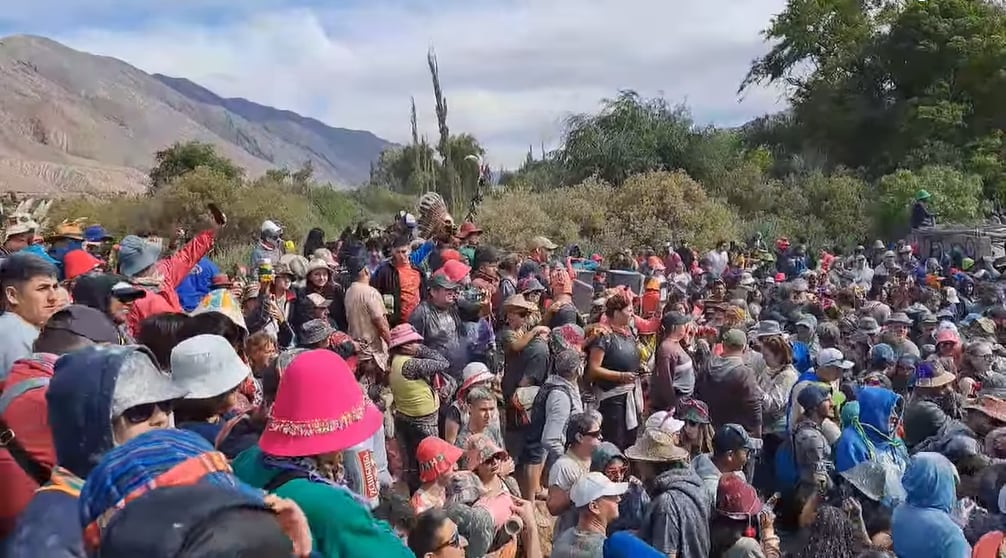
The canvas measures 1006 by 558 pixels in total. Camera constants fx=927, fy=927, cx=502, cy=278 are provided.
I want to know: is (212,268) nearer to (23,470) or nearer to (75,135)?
(23,470)

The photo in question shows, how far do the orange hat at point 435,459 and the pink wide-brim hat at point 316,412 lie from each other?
6.21 ft

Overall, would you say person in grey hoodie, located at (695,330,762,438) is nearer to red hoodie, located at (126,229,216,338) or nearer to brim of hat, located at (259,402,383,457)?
red hoodie, located at (126,229,216,338)

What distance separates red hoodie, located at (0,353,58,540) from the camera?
2.39m

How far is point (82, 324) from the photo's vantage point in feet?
11.3

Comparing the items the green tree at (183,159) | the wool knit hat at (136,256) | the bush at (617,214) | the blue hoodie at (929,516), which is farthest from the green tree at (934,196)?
the wool knit hat at (136,256)

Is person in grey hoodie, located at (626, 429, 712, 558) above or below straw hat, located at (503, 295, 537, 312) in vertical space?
below

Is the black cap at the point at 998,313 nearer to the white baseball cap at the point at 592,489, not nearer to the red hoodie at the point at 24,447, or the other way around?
the white baseball cap at the point at 592,489

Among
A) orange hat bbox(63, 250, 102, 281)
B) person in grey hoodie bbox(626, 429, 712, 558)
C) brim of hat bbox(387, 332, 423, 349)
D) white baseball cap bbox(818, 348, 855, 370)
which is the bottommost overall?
person in grey hoodie bbox(626, 429, 712, 558)

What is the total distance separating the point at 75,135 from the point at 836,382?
91616mm

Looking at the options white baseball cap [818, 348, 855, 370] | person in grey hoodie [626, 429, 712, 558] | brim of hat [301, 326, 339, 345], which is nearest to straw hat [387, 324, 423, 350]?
brim of hat [301, 326, 339, 345]

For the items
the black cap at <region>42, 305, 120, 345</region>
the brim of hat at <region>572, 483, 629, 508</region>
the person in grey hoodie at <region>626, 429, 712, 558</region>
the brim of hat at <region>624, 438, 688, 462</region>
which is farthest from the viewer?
the brim of hat at <region>624, 438, 688, 462</region>

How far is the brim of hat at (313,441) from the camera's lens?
2.42 metres

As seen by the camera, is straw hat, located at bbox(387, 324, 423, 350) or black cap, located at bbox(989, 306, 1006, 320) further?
black cap, located at bbox(989, 306, 1006, 320)

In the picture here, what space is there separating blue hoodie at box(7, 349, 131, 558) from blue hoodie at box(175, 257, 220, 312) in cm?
507
